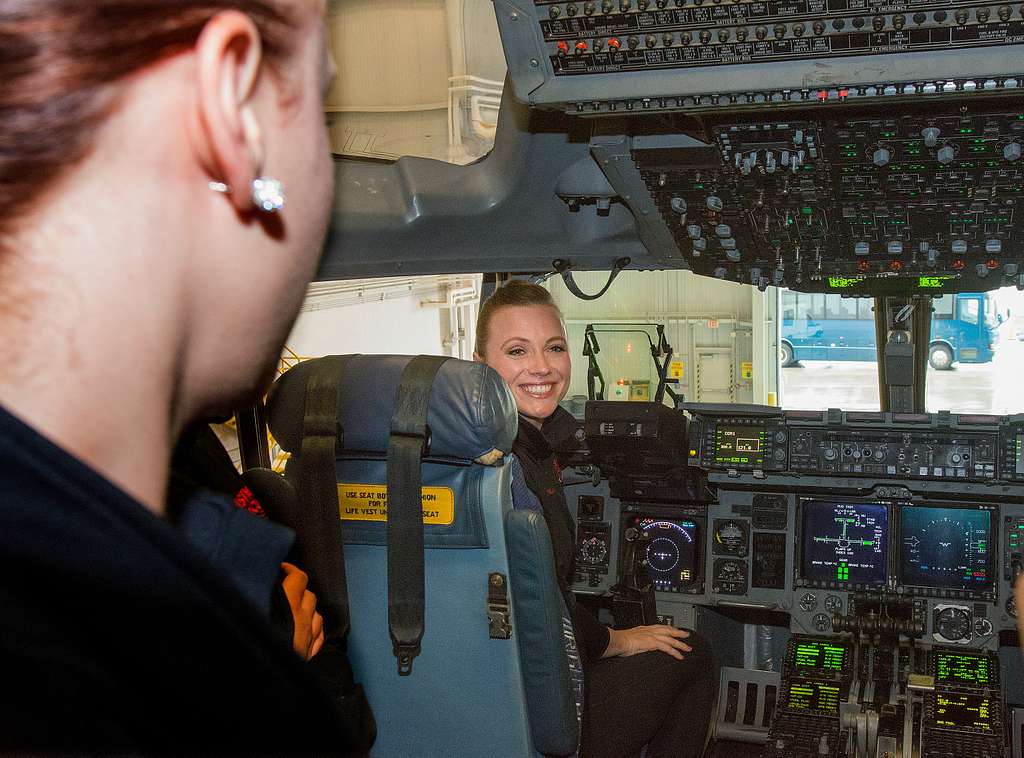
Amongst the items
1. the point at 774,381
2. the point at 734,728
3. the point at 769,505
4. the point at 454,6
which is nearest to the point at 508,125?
the point at 454,6

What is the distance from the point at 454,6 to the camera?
2.74 m

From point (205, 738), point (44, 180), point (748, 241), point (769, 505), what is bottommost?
point (769, 505)

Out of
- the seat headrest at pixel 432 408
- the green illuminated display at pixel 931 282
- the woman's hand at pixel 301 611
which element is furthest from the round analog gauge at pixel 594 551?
the woman's hand at pixel 301 611

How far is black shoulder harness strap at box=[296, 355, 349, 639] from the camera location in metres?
1.97

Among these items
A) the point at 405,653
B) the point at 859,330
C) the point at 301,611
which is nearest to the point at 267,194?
the point at 301,611

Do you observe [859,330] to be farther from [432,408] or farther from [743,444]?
[432,408]

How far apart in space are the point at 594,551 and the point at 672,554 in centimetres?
35

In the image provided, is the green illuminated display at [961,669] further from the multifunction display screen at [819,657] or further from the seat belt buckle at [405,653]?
the seat belt buckle at [405,653]

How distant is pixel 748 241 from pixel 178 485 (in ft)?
8.29

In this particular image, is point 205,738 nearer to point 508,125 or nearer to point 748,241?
point 508,125

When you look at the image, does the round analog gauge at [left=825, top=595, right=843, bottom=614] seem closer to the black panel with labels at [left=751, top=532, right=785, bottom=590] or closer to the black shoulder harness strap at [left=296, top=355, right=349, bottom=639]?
the black panel with labels at [left=751, top=532, right=785, bottom=590]

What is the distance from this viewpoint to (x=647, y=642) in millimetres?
3059

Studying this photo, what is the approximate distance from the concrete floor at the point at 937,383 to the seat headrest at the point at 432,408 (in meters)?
10.1

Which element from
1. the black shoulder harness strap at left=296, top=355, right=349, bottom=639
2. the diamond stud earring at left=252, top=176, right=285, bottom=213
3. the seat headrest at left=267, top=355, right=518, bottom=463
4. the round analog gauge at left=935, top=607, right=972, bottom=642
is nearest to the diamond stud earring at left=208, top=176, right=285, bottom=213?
the diamond stud earring at left=252, top=176, right=285, bottom=213
